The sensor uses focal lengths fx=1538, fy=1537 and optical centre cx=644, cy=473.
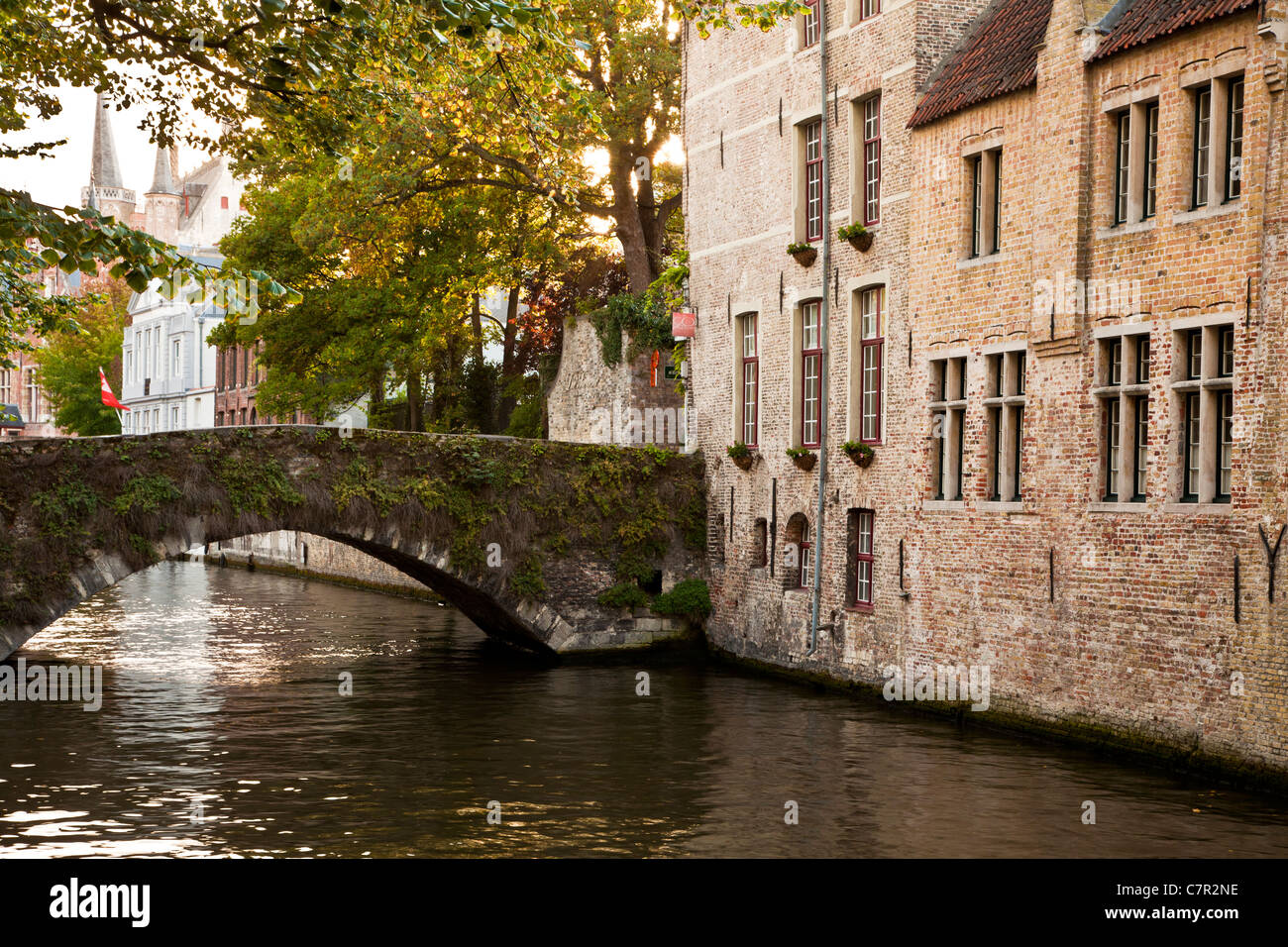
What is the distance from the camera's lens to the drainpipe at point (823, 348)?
63.6ft

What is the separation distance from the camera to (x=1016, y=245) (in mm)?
15625

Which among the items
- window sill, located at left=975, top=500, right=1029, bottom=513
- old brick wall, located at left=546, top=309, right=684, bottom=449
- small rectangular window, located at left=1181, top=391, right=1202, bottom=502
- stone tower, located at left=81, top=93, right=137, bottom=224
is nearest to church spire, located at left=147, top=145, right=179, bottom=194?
stone tower, located at left=81, top=93, right=137, bottom=224

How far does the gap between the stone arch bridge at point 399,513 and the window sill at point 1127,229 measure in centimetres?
930

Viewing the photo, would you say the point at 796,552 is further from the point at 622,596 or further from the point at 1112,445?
the point at 1112,445

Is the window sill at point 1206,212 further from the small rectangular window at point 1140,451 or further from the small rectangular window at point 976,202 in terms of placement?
the small rectangular window at point 976,202

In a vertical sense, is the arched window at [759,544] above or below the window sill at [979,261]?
below

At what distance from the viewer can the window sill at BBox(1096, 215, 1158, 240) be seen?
45.3ft

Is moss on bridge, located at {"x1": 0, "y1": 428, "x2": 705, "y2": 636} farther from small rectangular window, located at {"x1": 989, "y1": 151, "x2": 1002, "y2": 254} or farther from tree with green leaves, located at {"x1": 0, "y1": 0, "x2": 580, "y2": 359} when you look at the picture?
small rectangular window, located at {"x1": 989, "y1": 151, "x2": 1002, "y2": 254}

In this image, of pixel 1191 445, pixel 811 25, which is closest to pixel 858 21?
pixel 811 25

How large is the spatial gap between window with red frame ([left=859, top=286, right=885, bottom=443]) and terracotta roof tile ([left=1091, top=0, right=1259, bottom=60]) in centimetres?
481

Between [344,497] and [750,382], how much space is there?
5823mm

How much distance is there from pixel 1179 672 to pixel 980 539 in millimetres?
3188

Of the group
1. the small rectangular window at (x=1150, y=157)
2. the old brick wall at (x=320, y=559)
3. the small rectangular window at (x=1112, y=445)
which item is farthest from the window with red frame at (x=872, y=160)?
the old brick wall at (x=320, y=559)

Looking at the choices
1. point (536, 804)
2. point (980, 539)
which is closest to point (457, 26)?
point (536, 804)
